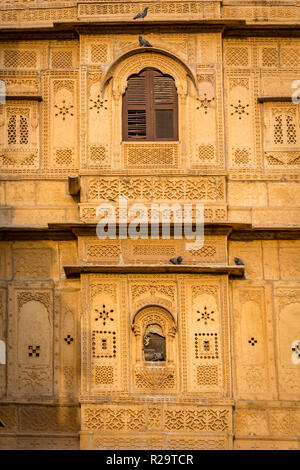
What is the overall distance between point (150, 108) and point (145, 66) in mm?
584

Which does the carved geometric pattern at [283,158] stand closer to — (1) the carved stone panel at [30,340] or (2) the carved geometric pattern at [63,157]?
(2) the carved geometric pattern at [63,157]

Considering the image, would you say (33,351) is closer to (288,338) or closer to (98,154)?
(98,154)

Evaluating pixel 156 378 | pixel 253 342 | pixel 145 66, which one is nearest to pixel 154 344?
pixel 156 378

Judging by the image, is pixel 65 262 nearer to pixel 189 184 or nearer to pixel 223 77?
pixel 189 184

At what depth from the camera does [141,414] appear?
11.2 meters

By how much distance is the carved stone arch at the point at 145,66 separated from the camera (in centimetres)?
1212

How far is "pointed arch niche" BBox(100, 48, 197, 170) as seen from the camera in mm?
11930

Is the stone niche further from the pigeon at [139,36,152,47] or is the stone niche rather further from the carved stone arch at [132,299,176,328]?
the pigeon at [139,36,152,47]

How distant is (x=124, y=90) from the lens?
12.1 meters

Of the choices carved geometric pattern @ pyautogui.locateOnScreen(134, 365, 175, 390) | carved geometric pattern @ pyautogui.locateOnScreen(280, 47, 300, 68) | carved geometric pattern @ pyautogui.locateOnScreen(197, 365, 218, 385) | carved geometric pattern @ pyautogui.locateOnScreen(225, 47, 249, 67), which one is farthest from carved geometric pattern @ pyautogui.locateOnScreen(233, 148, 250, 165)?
carved geometric pattern @ pyautogui.locateOnScreen(134, 365, 175, 390)

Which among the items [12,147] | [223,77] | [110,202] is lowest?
[110,202]

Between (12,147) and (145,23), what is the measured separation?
2.40m
